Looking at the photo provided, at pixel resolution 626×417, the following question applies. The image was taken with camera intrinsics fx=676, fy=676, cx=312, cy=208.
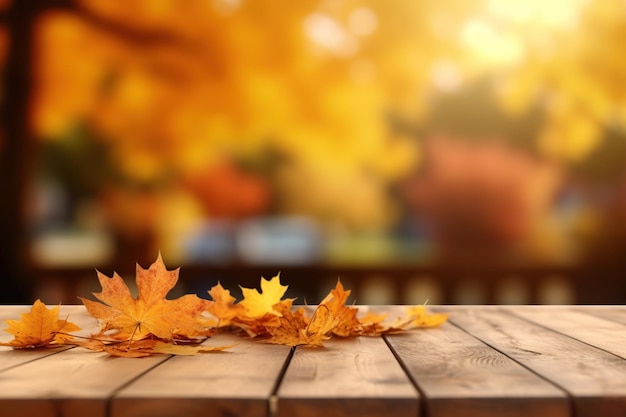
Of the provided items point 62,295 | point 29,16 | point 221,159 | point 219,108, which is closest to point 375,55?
point 219,108

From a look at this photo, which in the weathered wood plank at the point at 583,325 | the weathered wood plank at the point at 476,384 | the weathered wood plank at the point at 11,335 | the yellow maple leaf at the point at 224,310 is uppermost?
the yellow maple leaf at the point at 224,310

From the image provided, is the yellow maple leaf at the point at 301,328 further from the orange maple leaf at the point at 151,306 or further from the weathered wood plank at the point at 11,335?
the weathered wood plank at the point at 11,335

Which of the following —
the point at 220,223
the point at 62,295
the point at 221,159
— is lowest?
the point at 62,295

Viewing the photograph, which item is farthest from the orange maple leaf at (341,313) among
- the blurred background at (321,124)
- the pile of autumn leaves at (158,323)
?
the blurred background at (321,124)

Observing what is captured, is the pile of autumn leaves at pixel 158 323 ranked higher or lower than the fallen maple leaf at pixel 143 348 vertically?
higher

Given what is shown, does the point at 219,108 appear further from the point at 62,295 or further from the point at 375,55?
the point at 62,295

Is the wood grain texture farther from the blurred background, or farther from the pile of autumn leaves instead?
the blurred background

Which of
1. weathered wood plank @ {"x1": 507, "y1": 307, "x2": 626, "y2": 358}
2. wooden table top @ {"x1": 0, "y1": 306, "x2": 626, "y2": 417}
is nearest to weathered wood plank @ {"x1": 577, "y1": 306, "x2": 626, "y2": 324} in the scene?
weathered wood plank @ {"x1": 507, "y1": 307, "x2": 626, "y2": 358}
